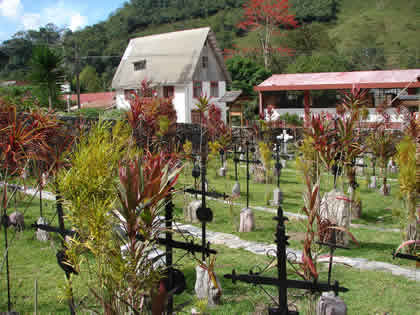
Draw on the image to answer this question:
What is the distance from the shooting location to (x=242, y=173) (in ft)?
49.3

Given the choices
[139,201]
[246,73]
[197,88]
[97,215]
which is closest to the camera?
[139,201]

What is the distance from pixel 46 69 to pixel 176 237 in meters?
10.8

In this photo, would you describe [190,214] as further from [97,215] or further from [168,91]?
[168,91]

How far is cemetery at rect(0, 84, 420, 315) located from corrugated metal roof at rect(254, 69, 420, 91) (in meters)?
14.3

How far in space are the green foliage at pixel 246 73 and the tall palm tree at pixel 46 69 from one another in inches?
915

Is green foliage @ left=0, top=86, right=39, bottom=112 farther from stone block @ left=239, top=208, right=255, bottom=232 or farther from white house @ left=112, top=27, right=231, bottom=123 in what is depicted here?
white house @ left=112, top=27, right=231, bottom=123

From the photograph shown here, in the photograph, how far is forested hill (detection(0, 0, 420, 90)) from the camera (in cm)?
4467

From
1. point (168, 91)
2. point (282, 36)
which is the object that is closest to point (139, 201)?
point (168, 91)

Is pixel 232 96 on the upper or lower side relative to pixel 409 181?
upper

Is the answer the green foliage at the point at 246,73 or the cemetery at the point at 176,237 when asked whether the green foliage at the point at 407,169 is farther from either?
the green foliage at the point at 246,73

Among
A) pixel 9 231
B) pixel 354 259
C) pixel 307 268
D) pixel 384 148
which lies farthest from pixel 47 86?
pixel 307 268

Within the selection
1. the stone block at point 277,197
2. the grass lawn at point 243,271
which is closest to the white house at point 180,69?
the stone block at point 277,197

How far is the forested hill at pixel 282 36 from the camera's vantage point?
44.7m

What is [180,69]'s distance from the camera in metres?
32.6
